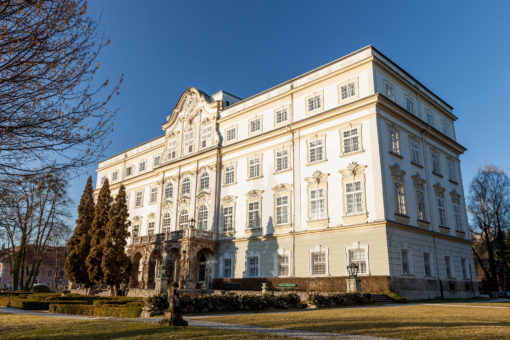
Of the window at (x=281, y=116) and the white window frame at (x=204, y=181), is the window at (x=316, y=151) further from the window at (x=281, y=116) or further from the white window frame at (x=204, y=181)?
the white window frame at (x=204, y=181)

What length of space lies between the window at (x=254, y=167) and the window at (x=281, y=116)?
3941 millimetres

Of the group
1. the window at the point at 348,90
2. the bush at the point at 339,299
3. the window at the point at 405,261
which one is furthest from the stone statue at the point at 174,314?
the window at the point at 348,90

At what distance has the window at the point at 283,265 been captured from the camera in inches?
1186

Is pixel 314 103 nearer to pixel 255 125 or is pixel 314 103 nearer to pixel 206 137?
pixel 255 125

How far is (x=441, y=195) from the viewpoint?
32.0 meters

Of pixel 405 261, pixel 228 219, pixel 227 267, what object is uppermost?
pixel 228 219

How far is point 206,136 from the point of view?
133ft

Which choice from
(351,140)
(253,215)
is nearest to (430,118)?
(351,140)

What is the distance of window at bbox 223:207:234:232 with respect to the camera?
35.5m

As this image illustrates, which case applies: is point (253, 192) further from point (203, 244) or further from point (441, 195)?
point (441, 195)

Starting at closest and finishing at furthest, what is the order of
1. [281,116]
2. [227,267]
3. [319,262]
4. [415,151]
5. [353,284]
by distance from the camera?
[353,284], [319,262], [415,151], [281,116], [227,267]

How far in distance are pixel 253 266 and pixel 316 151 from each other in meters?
11.0

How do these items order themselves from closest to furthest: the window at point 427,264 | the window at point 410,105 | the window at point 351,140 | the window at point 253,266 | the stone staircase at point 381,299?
the stone staircase at point 381,299
the window at point 427,264
the window at point 351,140
the window at point 410,105
the window at point 253,266

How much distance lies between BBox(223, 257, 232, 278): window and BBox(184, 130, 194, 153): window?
507 inches
